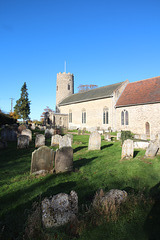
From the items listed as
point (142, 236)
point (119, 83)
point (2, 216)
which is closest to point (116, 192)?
point (142, 236)

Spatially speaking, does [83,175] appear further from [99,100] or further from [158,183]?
[99,100]

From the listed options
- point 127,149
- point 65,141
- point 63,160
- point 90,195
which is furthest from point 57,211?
point 65,141

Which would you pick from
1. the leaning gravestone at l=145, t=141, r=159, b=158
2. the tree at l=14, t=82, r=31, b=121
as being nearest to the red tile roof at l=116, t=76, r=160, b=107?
the leaning gravestone at l=145, t=141, r=159, b=158

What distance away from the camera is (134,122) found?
2216 centimetres

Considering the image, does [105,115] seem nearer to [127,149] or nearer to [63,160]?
[127,149]

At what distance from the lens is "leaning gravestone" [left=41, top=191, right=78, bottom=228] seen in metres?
2.89

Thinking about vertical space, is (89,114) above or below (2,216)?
above

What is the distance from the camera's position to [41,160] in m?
5.89

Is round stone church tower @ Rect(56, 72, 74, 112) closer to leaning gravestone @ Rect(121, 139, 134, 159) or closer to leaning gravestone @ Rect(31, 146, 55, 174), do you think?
leaning gravestone @ Rect(121, 139, 134, 159)

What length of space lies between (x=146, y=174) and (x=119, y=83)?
23.7 meters

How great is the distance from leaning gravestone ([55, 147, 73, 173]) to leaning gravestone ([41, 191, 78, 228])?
2892mm

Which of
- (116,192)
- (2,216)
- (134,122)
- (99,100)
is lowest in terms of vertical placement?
(2,216)

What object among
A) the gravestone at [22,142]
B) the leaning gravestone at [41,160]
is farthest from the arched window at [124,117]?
the leaning gravestone at [41,160]

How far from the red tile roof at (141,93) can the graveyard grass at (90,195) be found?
49.5ft
